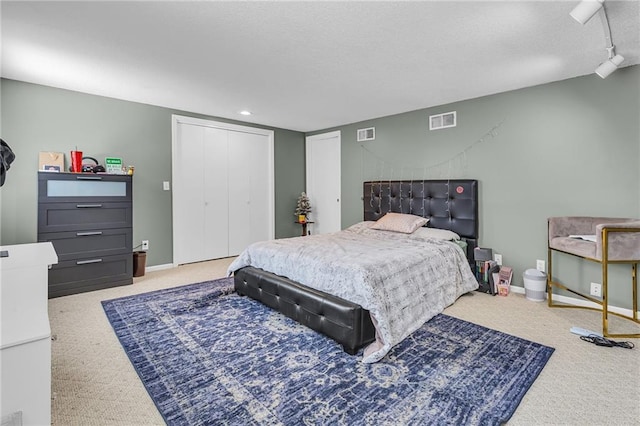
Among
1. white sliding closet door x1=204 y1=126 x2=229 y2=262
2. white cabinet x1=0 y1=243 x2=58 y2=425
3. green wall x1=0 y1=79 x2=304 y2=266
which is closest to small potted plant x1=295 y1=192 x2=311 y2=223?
white sliding closet door x1=204 y1=126 x2=229 y2=262

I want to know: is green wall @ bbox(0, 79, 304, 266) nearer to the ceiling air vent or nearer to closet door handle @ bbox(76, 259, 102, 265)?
closet door handle @ bbox(76, 259, 102, 265)

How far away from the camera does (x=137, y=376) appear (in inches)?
76.5

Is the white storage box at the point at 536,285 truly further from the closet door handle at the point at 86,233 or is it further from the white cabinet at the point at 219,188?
the closet door handle at the point at 86,233

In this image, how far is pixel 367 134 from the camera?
5.11 m

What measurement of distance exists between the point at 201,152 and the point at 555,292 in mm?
4916

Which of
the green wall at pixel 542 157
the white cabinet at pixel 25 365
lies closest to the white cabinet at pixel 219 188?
the green wall at pixel 542 157

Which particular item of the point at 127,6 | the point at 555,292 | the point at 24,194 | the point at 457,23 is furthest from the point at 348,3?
the point at 24,194

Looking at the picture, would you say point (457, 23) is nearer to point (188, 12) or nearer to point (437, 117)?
point (188, 12)

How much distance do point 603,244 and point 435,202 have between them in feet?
6.10

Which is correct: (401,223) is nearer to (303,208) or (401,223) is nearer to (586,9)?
(303,208)

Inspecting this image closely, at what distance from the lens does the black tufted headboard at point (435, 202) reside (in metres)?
3.79

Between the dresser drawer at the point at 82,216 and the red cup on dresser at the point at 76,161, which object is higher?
the red cup on dresser at the point at 76,161

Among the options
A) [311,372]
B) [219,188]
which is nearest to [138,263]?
[219,188]

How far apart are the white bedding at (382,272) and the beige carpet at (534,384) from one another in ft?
1.33
